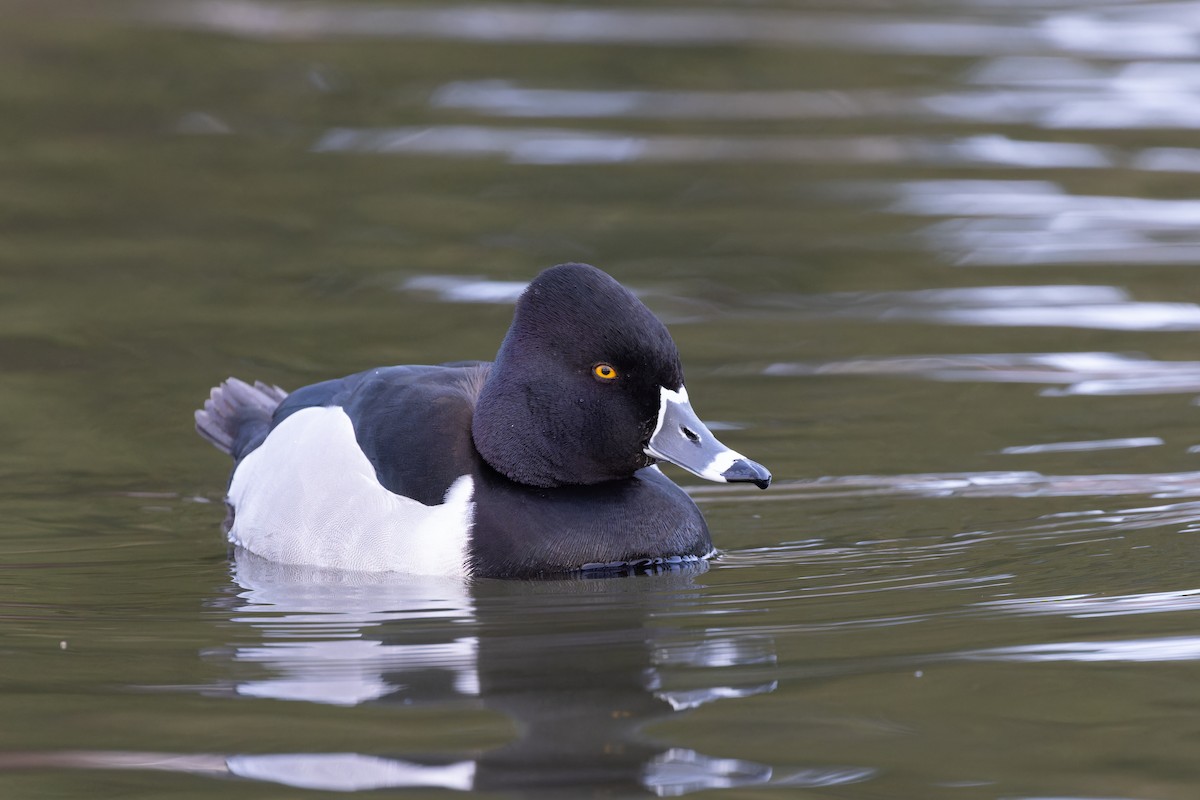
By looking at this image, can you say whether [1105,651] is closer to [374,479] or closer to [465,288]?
[374,479]

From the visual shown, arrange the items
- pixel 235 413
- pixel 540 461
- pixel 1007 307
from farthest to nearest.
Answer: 1. pixel 1007 307
2. pixel 235 413
3. pixel 540 461

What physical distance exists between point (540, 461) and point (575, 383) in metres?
0.29

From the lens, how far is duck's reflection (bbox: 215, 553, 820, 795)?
422cm

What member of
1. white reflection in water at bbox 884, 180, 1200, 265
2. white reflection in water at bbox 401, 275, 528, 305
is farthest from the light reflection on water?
white reflection in water at bbox 401, 275, 528, 305

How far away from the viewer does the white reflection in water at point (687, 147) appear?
13.4 m

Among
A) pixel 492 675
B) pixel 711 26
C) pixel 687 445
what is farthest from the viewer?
pixel 711 26

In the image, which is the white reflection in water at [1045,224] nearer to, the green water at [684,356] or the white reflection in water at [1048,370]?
the green water at [684,356]

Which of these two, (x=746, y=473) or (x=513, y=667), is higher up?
(x=746, y=473)

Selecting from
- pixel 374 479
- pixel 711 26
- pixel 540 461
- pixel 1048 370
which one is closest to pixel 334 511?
pixel 374 479

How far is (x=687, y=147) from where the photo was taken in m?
14.0

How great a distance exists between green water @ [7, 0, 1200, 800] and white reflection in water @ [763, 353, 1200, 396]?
3cm

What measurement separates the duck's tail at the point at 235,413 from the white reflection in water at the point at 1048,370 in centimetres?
238

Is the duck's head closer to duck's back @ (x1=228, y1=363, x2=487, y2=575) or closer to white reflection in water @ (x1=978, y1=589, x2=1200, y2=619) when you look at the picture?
duck's back @ (x1=228, y1=363, x2=487, y2=575)

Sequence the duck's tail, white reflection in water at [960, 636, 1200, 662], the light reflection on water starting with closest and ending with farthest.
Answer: white reflection in water at [960, 636, 1200, 662]
the duck's tail
the light reflection on water
